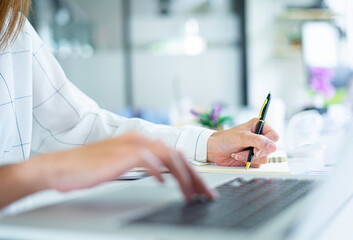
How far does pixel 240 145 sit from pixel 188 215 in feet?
1.58

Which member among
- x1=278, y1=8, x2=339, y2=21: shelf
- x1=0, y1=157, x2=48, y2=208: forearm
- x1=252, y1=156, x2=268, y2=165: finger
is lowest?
x1=252, y1=156, x2=268, y2=165: finger

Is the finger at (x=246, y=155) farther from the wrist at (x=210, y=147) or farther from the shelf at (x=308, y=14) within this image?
the shelf at (x=308, y=14)

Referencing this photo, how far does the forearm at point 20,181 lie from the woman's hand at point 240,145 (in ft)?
1.61

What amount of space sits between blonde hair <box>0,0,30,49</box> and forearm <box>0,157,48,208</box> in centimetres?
50

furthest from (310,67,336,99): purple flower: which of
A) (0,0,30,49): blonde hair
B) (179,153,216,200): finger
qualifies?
(179,153,216,200): finger

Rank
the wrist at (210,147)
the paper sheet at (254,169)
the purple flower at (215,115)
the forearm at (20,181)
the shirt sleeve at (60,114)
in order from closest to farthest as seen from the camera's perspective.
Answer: the forearm at (20,181) < the paper sheet at (254,169) < the wrist at (210,147) < the shirt sleeve at (60,114) < the purple flower at (215,115)

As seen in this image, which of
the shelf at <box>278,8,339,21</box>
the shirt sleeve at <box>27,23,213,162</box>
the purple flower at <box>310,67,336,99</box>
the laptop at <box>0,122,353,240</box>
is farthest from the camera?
the shelf at <box>278,8,339,21</box>

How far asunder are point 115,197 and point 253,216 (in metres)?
0.17

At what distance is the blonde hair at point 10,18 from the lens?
0.90 meters

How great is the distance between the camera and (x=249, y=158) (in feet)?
2.89

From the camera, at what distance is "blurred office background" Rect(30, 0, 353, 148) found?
5234mm

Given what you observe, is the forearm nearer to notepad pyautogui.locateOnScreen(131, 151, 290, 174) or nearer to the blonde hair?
notepad pyautogui.locateOnScreen(131, 151, 290, 174)

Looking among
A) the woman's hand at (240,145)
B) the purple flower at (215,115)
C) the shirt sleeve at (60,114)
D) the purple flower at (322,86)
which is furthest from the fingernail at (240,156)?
the purple flower at (322,86)

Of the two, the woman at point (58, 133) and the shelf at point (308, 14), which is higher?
the shelf at point (308, 14)
